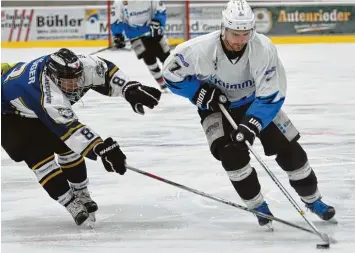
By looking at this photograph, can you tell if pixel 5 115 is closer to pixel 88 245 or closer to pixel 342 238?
pixel 88 245

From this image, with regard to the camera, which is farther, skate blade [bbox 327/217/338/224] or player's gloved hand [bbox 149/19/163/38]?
player's gloved hand [bbox 149/19/163/38]

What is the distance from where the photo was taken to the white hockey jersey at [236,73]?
3.33 metres

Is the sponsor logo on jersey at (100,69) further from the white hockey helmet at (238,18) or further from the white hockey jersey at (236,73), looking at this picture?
the white hockey helmet at (238,18)

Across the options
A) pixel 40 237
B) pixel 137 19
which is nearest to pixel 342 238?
pixel 40 237

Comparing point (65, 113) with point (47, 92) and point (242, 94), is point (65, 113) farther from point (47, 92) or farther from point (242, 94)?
point (242, 94)

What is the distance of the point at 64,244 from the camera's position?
131 inches

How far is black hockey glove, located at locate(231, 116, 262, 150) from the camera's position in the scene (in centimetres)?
327

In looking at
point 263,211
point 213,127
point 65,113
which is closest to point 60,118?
point 65,113

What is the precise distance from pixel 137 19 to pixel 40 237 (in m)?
5.16

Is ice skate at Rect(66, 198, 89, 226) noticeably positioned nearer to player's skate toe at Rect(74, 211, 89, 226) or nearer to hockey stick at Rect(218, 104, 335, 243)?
player's skate toe at Rect(74, 211, 89, 226)

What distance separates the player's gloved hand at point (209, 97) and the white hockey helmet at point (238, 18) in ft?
0.87

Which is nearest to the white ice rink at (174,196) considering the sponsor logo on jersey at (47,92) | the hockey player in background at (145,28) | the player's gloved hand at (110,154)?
the player's gloved hand at (110,154)

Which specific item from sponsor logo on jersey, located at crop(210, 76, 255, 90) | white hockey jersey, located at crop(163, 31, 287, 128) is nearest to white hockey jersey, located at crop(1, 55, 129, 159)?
white hockey jersey, located at crop(163, 31, 287, 128)

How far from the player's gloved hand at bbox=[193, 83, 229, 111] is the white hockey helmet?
0.87 ft
